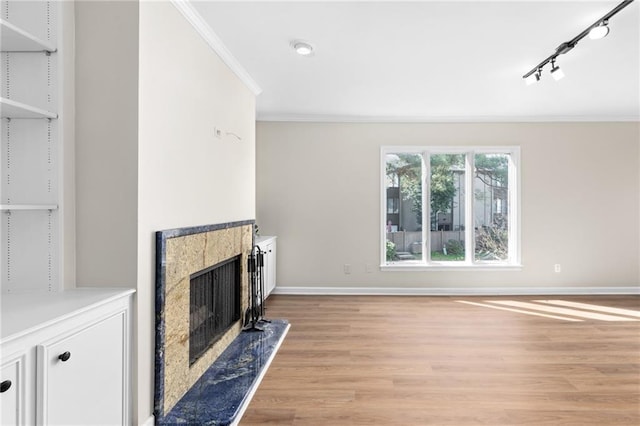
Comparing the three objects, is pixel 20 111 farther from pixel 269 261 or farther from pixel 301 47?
pixel 269 261

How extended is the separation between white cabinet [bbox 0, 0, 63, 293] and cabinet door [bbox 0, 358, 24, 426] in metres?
0.66

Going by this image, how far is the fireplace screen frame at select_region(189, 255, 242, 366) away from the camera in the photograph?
106 inches

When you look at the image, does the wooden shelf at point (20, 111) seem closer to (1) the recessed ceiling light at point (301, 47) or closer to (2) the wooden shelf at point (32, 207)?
(2) the wooden shelf at point (32, 207)

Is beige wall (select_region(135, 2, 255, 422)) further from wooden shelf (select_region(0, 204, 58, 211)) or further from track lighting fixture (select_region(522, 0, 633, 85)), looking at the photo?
track lighting fixture (select_region(522, 0, 633, 85))

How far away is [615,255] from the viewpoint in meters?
5.50

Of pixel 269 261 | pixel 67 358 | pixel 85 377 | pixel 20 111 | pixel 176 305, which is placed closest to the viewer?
pixel 67 358

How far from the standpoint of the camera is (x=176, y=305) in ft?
7.68

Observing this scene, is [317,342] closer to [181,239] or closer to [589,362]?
[181,239]

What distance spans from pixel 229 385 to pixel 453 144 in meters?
4.48

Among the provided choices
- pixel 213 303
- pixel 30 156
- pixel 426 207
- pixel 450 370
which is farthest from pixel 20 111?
pixel 426 207

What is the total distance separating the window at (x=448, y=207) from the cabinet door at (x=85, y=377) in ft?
13.8

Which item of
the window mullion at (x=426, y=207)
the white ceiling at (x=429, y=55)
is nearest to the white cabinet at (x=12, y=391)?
the white ceiling at (x=429, y=55)

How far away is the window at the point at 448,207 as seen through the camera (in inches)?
221

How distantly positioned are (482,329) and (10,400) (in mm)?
3842
